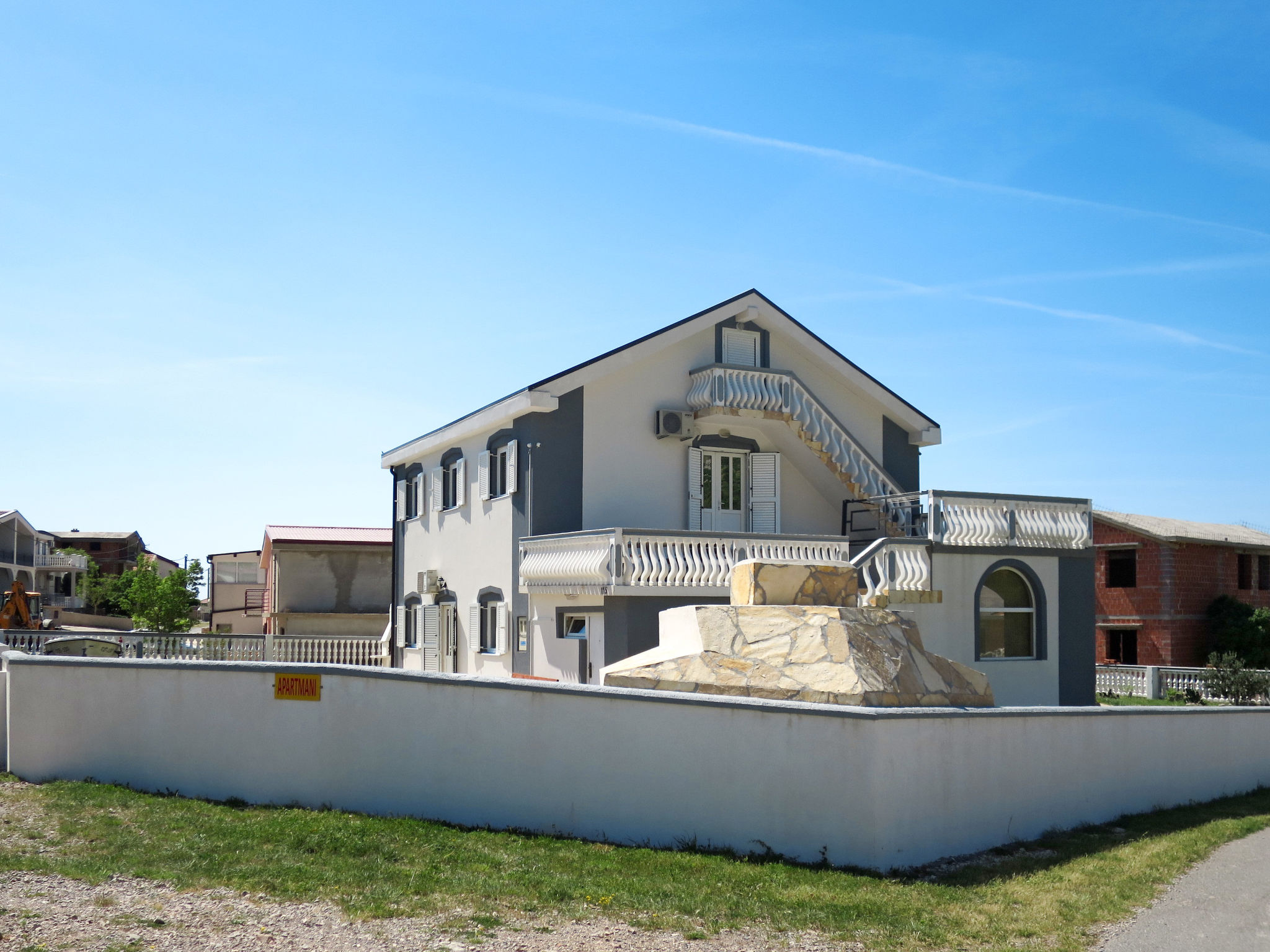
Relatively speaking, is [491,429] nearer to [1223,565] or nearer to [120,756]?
[120,756]

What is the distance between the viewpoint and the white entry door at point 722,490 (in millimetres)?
24234

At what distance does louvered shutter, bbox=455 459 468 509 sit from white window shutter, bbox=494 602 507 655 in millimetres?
3586

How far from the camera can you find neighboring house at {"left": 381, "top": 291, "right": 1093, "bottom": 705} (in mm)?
19766

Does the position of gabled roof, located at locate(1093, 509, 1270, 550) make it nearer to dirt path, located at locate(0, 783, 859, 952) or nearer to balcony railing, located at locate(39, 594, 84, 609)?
dirt path, located at locate(0, 783, 859, 952)

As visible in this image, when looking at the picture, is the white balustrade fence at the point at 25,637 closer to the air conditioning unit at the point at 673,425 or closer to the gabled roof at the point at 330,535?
the gabled roof at the point at 330,535

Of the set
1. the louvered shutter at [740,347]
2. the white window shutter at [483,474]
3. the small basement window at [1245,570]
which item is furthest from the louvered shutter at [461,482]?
the small basement window at [1245,570]

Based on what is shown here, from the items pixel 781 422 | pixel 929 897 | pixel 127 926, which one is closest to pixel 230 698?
pixel 127 926

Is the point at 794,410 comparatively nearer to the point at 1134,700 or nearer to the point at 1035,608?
the point at 1035,608

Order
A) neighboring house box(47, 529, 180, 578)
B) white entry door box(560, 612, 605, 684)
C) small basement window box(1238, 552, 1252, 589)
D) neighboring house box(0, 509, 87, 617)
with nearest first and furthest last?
white entry door box(560, 612, 605, 684)
small basement window box(1238, 552, 1252, 589)
neighboring house box(0, 509, 87, 617)
neighboring house box(47, 529, 180, 578)

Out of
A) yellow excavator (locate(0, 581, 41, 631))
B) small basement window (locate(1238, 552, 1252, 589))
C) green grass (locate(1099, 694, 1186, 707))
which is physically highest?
small basement window (locate(1238, 552, 1252, 589))

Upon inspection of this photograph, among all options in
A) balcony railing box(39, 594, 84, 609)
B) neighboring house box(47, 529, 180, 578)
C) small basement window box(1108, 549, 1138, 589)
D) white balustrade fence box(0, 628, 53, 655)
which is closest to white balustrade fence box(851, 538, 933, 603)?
white balustrade fence box(0, 628, 53, 655)

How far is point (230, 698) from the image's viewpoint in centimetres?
1373

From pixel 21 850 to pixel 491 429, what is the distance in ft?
49.3

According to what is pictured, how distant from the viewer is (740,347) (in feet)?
81.7
